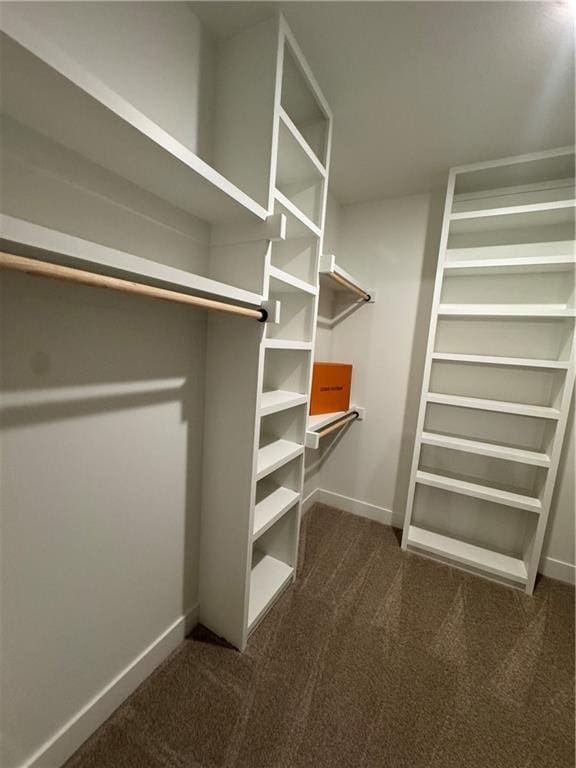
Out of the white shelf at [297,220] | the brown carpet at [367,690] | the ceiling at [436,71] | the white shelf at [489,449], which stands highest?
the ceiling at [436,71]

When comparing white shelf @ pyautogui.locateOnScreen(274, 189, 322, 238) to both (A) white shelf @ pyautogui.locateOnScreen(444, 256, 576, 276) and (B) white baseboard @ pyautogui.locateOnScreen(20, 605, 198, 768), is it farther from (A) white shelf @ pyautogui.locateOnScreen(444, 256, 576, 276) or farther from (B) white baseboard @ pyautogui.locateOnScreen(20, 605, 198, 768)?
(B) white baseboard @ pyautogui.locateOnScreen(20, 605, 198, 768)

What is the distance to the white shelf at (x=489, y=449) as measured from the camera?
173 centimetres

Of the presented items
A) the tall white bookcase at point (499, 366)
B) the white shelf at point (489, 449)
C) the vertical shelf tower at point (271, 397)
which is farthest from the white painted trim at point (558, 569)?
the vertical shelf tower at point (271, 397)

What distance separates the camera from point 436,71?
1203 mm

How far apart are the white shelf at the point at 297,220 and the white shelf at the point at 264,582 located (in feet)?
5.87

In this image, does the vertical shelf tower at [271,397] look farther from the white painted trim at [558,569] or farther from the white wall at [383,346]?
the white painted trim at [558,569]

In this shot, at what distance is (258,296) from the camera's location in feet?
3.56

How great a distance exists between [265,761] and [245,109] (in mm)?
2287

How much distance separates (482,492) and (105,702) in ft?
6.78

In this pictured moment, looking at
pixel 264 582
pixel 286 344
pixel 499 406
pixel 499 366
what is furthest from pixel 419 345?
pixel 264 582

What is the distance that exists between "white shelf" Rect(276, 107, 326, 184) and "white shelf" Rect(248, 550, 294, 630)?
2.06m

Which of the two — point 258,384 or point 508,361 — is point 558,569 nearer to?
point 508,361

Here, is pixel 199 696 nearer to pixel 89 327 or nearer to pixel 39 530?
pixel 39 530

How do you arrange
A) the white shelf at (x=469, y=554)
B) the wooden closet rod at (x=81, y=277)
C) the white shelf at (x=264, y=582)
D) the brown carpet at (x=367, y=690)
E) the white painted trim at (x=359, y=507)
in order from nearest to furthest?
1. the wooden closet rod at (x=81, y=277)
2. the brown carpet at (x=367, y=690)
3. the white shelf at (x=264, y=582)
4. the white shelf at (x=469, y=554)
5. the white painted trim at (x=359, y=507)
